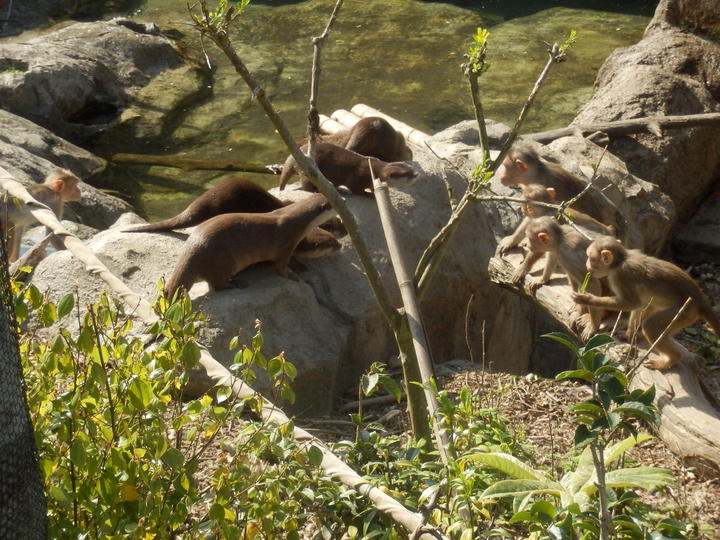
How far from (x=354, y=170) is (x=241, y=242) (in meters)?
1.81

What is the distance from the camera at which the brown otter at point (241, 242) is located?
19.3 ft

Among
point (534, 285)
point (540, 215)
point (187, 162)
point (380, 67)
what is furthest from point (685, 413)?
point (380, 67)

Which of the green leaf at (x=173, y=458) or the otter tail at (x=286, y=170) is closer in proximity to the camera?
the green leaf at (x=173, y=458)

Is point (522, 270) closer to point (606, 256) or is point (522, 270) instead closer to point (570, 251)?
point (570, 251)

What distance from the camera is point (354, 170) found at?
7598 millimetres

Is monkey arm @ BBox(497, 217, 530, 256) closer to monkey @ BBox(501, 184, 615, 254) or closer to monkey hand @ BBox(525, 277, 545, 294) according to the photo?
monkey @ BBox(501, 184, 615, 254)

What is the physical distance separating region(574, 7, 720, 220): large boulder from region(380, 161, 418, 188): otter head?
11.2 feet

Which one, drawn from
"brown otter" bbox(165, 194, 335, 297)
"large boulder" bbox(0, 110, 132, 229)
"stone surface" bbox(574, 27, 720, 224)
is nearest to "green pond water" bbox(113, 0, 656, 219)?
"large boulder" bbox(0, 110, 132, 229)

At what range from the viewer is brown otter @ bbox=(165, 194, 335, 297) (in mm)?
5871

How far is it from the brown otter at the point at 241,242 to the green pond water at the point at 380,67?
4530 millimetres

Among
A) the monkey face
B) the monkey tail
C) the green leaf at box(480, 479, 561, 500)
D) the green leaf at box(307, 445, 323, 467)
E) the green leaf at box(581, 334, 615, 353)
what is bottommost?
the monkey tail

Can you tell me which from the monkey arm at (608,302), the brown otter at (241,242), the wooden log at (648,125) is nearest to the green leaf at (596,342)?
the monkey arm at (608,302)

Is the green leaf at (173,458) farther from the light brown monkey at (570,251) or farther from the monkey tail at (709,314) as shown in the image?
the monkey tail at (709,314)

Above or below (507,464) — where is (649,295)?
below
